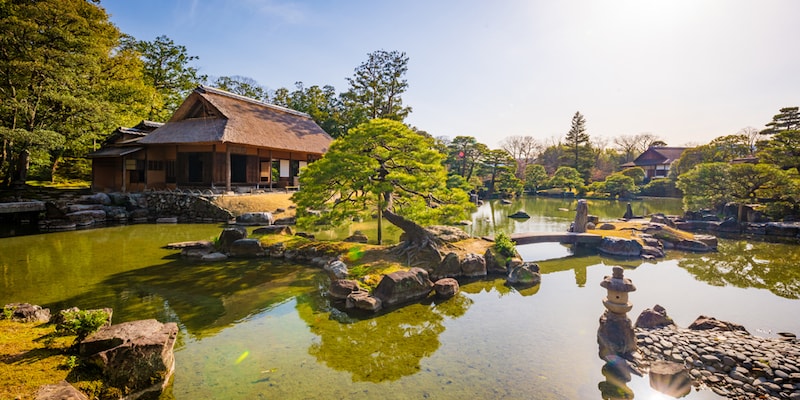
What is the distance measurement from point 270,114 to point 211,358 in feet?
64.9

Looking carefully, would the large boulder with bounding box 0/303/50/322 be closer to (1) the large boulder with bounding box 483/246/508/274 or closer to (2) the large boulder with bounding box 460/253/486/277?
(2) the large boulder with bounding box 460/253/486/277

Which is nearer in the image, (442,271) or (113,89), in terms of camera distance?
(442,271)

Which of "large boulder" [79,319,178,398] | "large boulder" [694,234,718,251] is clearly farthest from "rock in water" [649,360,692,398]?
"large boulder" [694,234,718,251]

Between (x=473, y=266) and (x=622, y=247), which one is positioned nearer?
(x=473, y=266)

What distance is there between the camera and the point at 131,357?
3773 millimetres

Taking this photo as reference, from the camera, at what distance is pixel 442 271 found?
28.1ft

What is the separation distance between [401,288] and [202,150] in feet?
51.9

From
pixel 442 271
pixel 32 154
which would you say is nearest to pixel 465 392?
pixel 442 271

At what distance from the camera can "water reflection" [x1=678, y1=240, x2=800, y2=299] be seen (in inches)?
351

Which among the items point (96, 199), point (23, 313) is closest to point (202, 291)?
point (23, 313)

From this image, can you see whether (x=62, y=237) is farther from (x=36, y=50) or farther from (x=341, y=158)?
(x=341, y=158)

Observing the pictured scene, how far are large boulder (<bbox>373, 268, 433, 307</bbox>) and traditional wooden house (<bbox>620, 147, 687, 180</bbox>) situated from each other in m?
45.9

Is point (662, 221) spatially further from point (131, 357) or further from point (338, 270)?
point (131, 357)

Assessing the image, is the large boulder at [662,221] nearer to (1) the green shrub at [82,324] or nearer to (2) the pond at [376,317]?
(2) the pond at [376,317]
